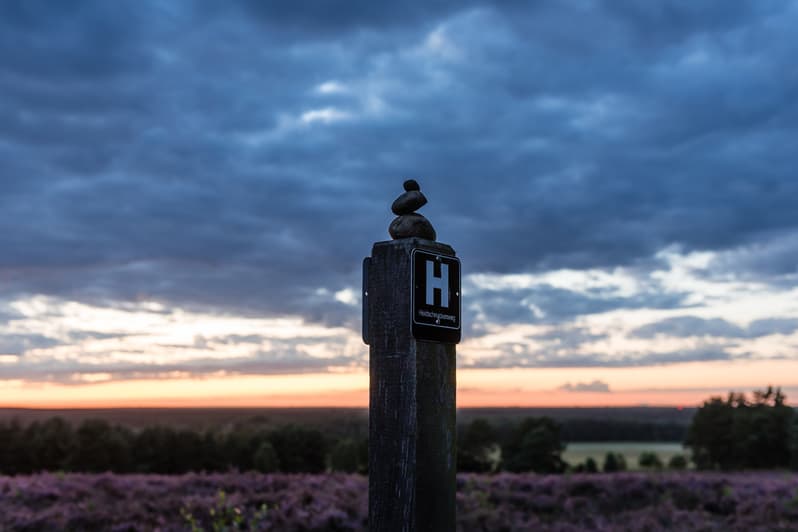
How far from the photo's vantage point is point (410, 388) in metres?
4.14

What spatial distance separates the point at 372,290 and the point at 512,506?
7.58 meters

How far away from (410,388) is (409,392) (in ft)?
0.07

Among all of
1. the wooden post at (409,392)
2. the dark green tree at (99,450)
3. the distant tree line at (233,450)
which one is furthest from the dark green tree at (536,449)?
the wooden post at (409,392)

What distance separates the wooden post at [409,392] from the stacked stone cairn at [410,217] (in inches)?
4.8

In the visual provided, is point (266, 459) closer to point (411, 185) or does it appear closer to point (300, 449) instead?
point (300, 449)

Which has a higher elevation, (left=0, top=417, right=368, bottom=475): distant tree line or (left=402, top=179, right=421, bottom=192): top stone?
(left=402, top=179, right=421, bottom=192): top stone

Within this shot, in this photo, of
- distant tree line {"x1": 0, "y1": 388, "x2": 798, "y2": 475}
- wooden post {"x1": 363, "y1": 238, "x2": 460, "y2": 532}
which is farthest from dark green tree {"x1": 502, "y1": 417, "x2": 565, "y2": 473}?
wooden post {"x1": 363, "y1": 238, "x2": 460, "y2": 532}

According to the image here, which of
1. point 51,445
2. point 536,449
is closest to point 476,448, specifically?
point 536,449

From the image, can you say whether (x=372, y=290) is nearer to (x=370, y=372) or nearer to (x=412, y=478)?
(x=370, y=372)

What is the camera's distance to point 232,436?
1783cm

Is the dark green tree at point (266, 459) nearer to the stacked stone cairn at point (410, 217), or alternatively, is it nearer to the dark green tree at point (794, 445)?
the dark green tree at point (794, 445)

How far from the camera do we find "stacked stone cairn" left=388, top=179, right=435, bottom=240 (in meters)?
4.46

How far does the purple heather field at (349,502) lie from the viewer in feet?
32.7

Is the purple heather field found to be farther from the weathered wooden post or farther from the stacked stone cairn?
the stacked stone cairn
